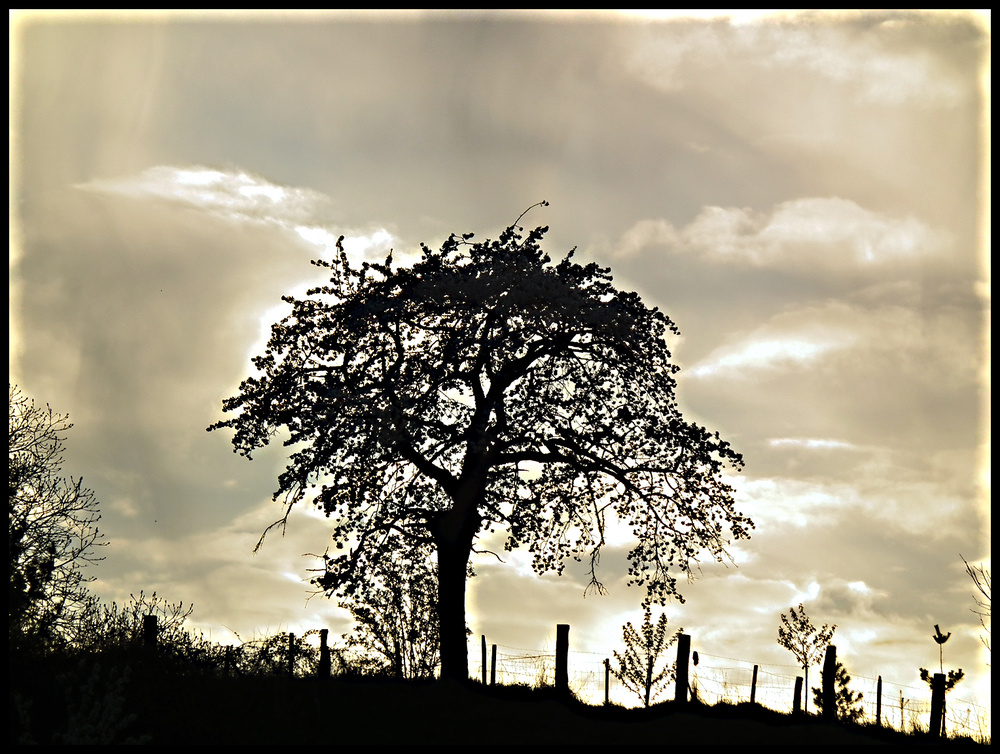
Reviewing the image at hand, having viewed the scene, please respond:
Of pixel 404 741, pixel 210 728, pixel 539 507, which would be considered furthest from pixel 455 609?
pixel 210 728

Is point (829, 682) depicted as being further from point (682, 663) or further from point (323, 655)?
point (323, 655)

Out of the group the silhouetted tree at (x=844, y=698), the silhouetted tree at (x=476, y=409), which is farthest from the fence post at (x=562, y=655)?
the silhouetted tree at (x=844, y=698)

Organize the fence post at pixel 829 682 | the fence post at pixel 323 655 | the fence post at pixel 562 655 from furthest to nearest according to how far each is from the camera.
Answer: the fence post at pixel 323 655 < the fence post at pixel 829 682 < the fence post at pixel 562 655

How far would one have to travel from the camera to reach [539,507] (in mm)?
24781

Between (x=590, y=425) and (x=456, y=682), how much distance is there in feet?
26.2

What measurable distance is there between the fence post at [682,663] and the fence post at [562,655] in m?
3.39

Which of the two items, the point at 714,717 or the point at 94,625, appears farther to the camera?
the point at 94,625

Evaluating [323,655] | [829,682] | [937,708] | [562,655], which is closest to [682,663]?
[562,655]

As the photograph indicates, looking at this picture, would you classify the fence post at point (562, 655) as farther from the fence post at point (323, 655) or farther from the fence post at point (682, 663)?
the fence post at point (323, 655)

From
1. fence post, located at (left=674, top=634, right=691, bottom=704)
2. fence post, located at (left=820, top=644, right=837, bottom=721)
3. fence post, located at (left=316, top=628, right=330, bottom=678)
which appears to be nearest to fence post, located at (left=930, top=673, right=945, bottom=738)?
fence post, located at (left=820, top=644, right=837, bottom=721)

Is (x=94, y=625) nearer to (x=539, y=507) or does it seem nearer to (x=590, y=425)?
(x=539, y=507)

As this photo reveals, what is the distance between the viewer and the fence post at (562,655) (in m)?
22.5

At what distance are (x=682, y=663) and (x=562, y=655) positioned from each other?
3.75 m

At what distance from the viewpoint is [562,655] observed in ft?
76.4
